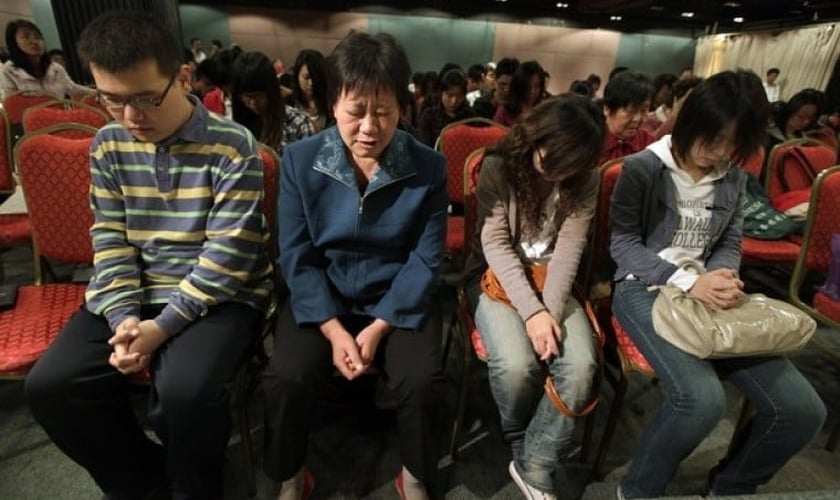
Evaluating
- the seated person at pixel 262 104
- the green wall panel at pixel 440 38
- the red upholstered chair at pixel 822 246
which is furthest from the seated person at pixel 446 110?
the green wall panel at pixel 440 38

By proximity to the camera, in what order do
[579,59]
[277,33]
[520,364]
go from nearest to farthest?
[520,364] < [277,33] < [579,59]

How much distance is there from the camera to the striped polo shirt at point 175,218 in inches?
43.9

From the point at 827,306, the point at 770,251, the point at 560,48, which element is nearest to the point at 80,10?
the point at 770,251


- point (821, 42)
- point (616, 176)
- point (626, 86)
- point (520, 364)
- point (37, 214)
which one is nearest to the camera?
point (520, 364)

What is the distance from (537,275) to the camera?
136cm

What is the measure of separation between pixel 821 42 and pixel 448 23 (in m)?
7.83

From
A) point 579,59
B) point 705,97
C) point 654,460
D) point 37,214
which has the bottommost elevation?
point 654,460

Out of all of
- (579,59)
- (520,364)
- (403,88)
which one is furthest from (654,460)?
(579,59)

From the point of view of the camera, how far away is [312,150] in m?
1.19

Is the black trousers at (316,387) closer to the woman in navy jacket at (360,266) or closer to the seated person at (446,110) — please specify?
the woman in navy jacket at (360,266)

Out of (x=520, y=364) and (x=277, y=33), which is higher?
(x=277, y=33)

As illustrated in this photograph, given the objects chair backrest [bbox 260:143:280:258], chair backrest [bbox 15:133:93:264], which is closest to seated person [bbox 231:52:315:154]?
chair backrest [bbox 260:143:280:258]

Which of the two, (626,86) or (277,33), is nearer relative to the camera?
(626,86)

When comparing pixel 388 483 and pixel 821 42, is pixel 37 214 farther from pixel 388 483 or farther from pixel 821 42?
pixel 821 42
